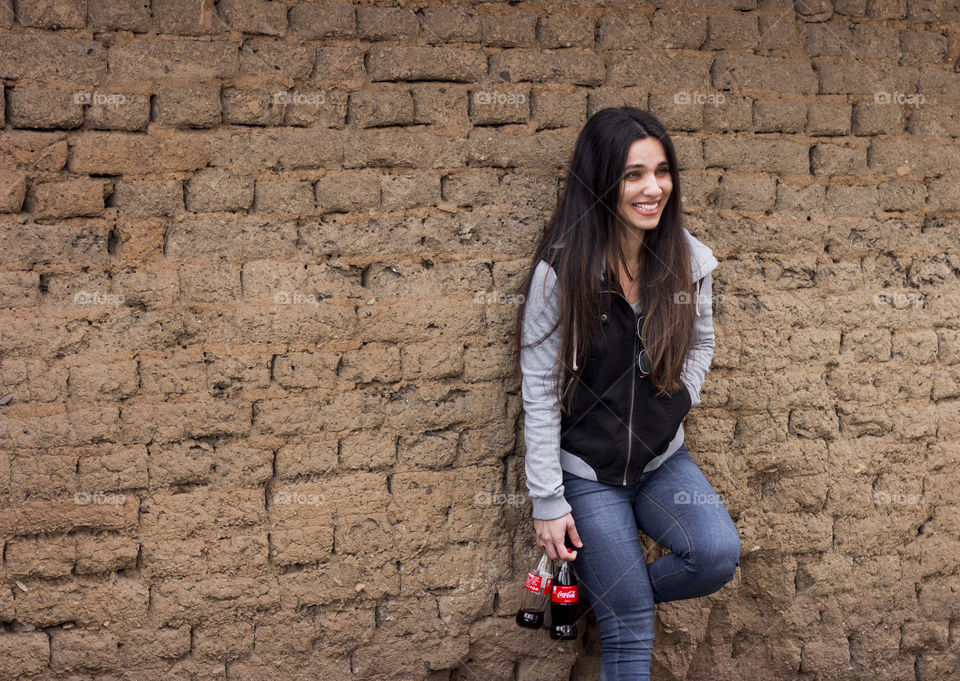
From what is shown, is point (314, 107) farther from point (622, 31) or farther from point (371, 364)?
point (622, 31)

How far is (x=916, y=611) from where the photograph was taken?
3.79 meters

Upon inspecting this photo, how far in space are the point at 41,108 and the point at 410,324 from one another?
4.43 feet

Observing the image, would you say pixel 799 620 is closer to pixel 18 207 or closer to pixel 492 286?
pixel 492 286

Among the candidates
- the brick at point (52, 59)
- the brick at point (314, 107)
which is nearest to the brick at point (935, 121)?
the brick at point (314, 107)

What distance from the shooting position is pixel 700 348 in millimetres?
3100

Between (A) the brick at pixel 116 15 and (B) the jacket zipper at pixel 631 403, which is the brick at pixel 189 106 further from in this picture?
(B) the jacket zipper at pixel 631 403

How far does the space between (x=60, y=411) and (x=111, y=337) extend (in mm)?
283

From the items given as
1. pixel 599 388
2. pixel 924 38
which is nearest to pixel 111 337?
pixel 599 388

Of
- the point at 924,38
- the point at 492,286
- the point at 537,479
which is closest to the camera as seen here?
the point at 537,479

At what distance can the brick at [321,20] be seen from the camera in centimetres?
303

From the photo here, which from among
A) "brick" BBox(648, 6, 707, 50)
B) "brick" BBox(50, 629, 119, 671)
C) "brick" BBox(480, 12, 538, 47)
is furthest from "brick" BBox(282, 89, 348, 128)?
"brick" BBox(50, 629, 119, 671)

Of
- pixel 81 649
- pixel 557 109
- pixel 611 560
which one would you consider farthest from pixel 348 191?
pixel 81 649

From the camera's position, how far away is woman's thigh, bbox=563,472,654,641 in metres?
2.87

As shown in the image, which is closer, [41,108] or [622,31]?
[41,108]
